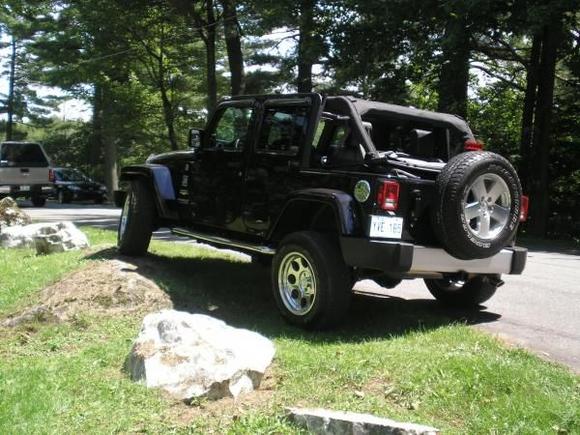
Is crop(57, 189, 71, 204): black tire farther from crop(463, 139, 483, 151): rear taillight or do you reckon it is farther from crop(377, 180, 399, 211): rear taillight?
crop(377, 180, 399, 211): rear taillight

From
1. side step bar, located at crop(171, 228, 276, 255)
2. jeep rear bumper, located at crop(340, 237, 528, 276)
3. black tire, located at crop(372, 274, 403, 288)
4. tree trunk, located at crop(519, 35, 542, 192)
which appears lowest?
black tire, located at crop(372, 274, 403, 288)

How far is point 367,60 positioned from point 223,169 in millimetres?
12625

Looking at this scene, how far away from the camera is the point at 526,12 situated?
14.9 meters

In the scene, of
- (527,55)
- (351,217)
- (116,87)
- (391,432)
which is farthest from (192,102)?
(391,432)

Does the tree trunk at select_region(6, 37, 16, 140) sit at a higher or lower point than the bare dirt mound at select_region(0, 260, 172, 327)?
higher

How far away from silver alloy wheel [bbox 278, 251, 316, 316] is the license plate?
2.07 feet

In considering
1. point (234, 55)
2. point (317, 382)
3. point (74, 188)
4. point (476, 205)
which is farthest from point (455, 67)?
point (74, 188)

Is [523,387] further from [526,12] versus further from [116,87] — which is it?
[116,87]

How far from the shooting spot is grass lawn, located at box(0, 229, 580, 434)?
12.2 feet

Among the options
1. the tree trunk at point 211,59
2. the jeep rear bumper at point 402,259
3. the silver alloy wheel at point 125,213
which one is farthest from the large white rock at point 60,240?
the tree trunk at point 211,59

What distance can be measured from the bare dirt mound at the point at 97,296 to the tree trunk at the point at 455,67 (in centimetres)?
1133

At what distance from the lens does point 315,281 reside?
545 cm

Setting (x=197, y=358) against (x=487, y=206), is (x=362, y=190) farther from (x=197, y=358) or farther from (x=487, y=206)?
(x=197, y=358)

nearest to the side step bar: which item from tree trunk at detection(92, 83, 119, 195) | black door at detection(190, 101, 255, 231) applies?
black door at detection(190, 101, 255, 231)
